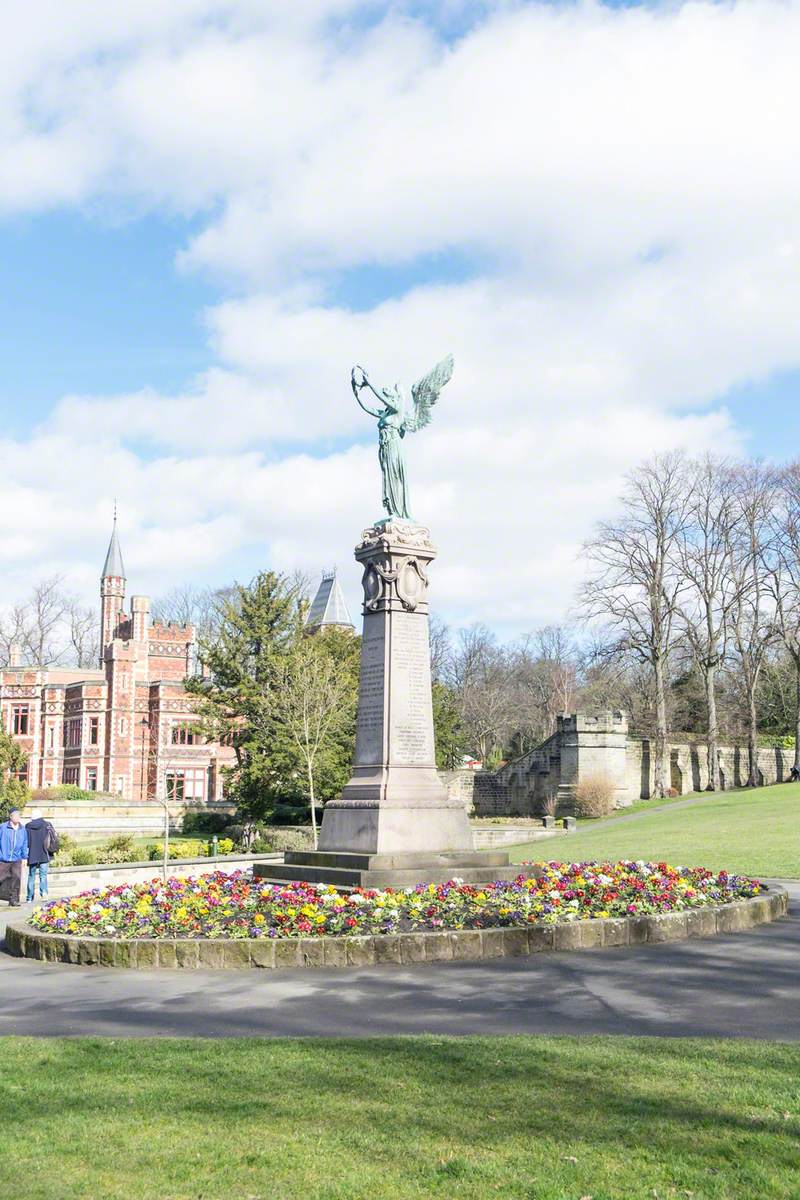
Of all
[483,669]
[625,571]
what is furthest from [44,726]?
[625,571]

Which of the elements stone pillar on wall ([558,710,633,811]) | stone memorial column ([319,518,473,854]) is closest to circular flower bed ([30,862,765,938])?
stone memorial column ([319,518,473,854])

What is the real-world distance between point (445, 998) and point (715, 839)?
18329 millimetres

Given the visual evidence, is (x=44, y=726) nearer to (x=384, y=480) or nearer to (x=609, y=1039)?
(x=384, y=480)

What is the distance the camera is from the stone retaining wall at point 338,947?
10766 mm

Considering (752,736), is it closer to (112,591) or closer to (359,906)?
(359,906)

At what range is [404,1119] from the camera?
5.68 metres

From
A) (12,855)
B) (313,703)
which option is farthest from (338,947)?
(313,703)

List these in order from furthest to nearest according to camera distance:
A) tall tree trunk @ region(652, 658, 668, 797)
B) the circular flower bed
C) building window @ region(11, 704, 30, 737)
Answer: building window @ region(11, 704, 30, 737)
tall tree trunk @ region(652, 658, 668, 797)
the circular flower bed

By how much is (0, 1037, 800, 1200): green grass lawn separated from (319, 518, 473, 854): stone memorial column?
8200 mm

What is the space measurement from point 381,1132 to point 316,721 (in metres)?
31.2

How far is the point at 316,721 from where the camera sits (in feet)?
120

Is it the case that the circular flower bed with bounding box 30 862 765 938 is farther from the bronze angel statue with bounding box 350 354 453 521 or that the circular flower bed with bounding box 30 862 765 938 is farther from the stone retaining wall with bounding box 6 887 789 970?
the bronze angel statue with bounding box 350 354 453 521

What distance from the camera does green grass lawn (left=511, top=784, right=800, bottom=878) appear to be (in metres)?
21.1

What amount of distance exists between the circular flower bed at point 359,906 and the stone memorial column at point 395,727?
1704mm
